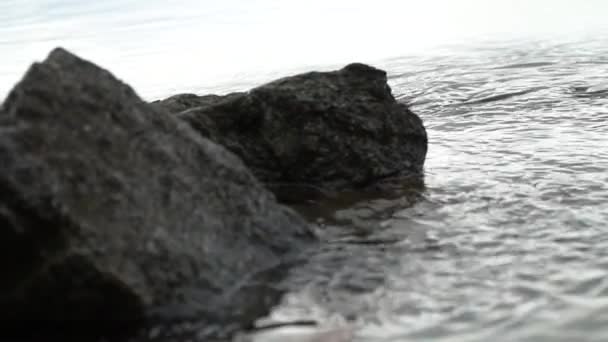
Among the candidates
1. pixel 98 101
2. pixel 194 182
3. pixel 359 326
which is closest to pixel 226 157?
pixel 194 182

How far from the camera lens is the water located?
150 inches

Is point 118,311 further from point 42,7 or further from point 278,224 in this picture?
point 42,7

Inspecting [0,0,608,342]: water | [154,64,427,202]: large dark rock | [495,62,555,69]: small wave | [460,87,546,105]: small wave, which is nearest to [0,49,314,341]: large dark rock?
[0,0,608,342]: water

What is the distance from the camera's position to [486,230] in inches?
200

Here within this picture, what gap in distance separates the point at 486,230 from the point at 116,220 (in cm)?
253

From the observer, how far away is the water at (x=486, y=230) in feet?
12.5

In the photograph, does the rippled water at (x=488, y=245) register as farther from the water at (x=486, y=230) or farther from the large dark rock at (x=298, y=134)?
the large dark rock at (x=298, y=134)

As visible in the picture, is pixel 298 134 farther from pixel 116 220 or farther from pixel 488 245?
pixel 116 220

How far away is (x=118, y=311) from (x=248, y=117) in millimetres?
2785

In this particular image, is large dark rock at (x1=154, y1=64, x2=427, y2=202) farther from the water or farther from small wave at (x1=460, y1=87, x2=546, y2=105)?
small wave at (x1=460, y1=87, x2=546, y2=105)

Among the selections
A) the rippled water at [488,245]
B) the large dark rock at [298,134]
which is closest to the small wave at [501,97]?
the rippled water at [488,245]

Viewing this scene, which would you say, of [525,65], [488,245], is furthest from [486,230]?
[525,65]

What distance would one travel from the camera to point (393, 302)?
4.01 metres

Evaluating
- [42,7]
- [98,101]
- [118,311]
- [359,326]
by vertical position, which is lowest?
[359,326]
